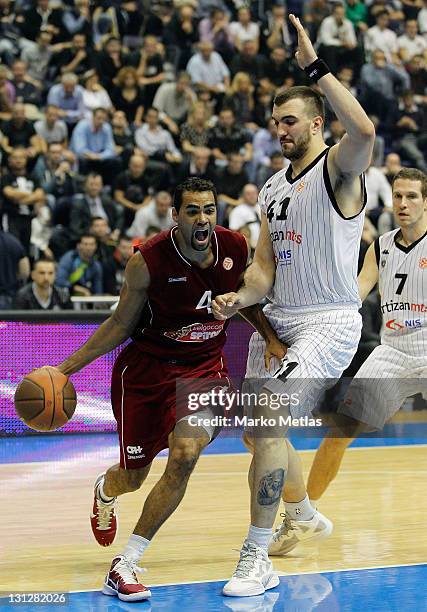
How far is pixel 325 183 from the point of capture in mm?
Result: 6016

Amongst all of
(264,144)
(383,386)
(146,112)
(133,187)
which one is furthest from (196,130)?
(383,386)

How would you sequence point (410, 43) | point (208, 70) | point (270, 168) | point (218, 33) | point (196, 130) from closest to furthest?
1. point (270, 168)
2. point (196, 130)
3. point (208, 70)
4. point (218, 33)
5. point (410, 43)

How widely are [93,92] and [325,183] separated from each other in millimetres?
9898

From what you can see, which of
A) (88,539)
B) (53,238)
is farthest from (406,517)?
(53,238)

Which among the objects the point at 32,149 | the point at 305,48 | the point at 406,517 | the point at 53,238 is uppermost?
the point at 305,48

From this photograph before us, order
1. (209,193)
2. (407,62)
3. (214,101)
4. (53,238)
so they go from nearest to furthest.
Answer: (209,193)
(53,238)
(214,101)
(407,62)

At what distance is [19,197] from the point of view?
45.0ft

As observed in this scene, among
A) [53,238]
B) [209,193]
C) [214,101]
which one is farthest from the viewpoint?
[214,101]

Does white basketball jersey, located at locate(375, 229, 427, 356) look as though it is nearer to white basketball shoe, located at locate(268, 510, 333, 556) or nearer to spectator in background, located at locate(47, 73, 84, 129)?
white basketball shoe, located at locate(268, 510, 333, 556)

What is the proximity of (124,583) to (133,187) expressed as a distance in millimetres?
9396

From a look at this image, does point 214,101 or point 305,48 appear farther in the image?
point 214,101

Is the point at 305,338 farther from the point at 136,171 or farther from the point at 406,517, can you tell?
the point at 136,171

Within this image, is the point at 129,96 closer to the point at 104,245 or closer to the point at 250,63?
the point at 250,63

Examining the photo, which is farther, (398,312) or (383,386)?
(398,312)
